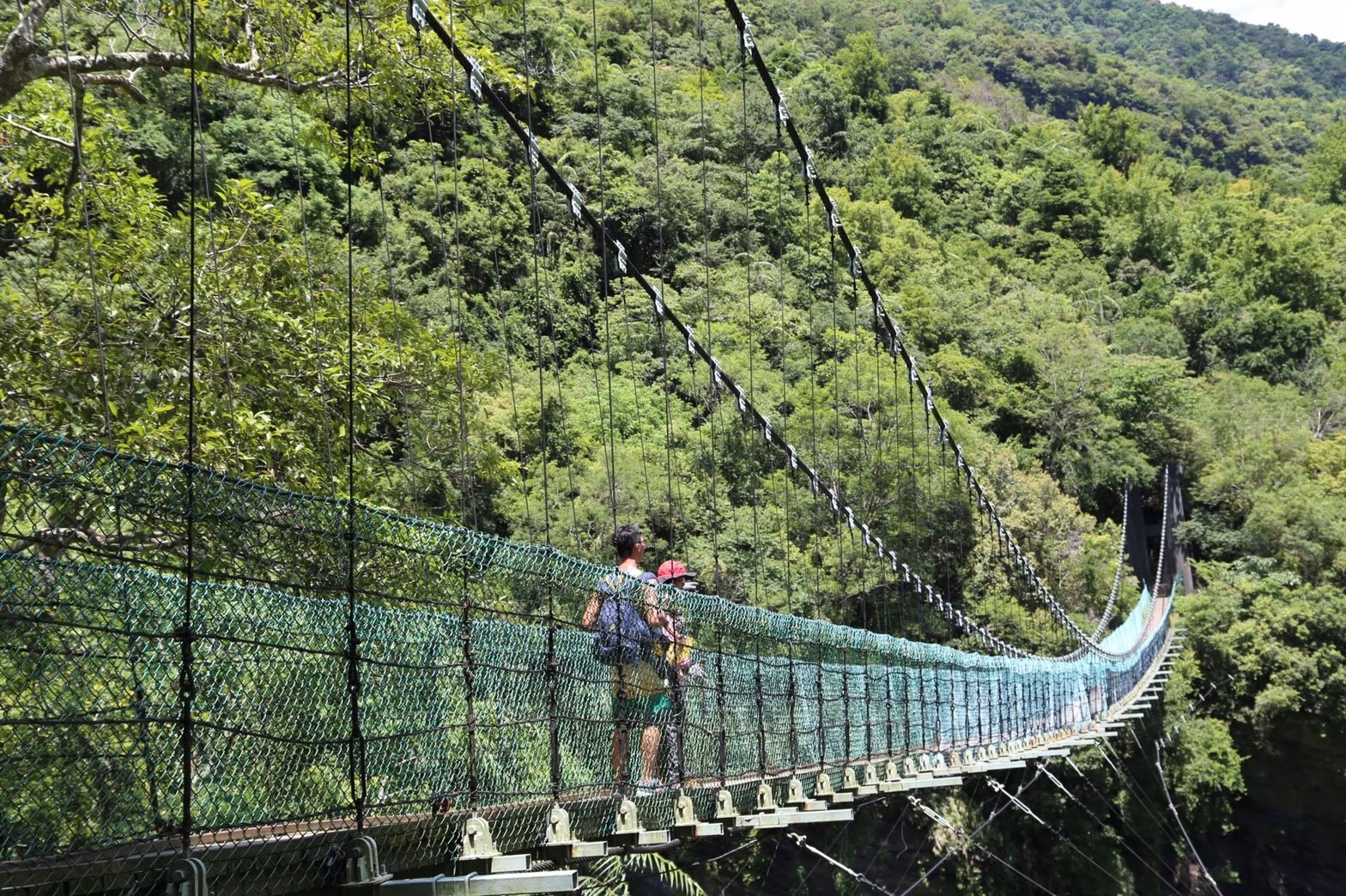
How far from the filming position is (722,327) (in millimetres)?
19719

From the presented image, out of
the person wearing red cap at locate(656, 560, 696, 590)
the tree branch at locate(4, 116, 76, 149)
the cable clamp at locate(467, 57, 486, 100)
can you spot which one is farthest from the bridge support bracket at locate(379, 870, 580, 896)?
the tree branch at locate(4, 116, 76, 149)

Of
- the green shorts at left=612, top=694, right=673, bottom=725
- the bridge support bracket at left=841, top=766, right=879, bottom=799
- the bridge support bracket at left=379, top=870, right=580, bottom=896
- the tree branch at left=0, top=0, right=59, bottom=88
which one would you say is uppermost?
the tree branch at left=0, top=0, right=59, bottom=88

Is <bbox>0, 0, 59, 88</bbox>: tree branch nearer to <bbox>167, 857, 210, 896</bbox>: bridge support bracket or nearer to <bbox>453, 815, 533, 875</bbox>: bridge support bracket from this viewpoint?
<bbox>453, 815, 533, 875</bbox>: bridge support bracket

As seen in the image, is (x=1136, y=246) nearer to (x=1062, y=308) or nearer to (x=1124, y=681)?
(x=1062, y=308)

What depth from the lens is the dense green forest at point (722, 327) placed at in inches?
196

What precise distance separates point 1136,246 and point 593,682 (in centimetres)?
3408

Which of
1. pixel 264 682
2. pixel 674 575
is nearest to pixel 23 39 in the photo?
pixel 674 575

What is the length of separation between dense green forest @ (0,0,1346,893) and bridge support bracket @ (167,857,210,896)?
2.48ft

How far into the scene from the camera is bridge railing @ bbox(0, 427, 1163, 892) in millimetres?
1849

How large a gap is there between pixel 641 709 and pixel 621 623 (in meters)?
0.35

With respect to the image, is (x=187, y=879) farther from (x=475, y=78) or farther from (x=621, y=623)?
(x=475, y=78)

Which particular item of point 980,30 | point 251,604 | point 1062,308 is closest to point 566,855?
point 251,604

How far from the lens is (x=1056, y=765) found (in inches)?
708

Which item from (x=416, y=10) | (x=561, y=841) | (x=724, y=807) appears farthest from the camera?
(x=416, y=10)
